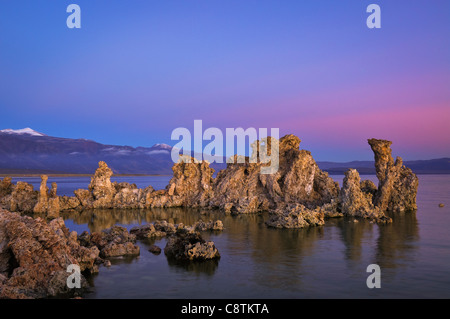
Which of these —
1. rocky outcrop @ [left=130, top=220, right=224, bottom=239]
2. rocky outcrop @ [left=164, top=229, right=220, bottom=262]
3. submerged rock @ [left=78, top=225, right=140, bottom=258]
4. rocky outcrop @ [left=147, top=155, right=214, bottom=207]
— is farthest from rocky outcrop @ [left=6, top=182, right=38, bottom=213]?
rocky outcrop @ [left=164, top=229, right=220, bottom=262]

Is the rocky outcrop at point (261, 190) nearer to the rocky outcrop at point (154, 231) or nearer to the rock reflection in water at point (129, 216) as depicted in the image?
the rock reflection in water at point (129, 216)

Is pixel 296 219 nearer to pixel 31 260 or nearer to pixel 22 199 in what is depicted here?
pixel 31 260

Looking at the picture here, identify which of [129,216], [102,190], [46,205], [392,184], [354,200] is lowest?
[129,216]

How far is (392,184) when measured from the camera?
4519cm

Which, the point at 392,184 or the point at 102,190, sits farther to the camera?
the point at 102,190

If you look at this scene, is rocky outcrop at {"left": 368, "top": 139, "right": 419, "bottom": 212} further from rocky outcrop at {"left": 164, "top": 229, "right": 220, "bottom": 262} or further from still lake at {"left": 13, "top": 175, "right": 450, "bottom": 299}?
rocky outcrop at {"left": 164, "top": 229, "right": 220, "bottom": 262}

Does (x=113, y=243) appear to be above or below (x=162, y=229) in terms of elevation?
above

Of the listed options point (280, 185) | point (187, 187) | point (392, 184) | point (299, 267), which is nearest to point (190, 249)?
point (299, 267)

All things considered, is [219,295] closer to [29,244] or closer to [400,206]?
[29,244]

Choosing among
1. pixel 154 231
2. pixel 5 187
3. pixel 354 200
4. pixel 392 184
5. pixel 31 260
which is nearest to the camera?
pixel 31 260

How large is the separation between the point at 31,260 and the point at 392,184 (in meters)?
38.9

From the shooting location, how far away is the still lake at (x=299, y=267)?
672 inches

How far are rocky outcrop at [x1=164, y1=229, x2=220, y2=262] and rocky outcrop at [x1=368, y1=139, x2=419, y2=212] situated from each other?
2745 cm
